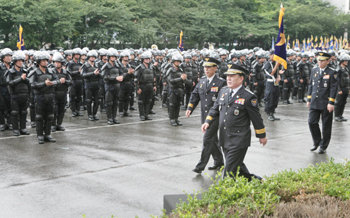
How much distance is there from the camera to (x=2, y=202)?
6.55 meters

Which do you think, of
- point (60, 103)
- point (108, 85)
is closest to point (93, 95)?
point (108, 85)

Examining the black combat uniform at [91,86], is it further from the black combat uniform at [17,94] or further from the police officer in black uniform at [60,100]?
the black combat uniform at [17,94]

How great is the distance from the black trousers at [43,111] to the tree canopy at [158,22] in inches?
677

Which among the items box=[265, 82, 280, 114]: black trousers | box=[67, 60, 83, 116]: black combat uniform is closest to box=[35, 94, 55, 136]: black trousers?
box=[67, 60, 83, 116]: black combat uniform

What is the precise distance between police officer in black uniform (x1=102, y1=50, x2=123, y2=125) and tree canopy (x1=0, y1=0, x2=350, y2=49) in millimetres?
14392

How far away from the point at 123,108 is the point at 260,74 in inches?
196

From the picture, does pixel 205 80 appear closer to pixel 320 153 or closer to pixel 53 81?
pixel 320 153

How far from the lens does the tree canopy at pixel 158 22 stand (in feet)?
93.4

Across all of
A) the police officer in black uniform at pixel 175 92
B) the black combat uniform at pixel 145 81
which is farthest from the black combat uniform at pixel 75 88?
the police officer in black uniform at pixel 175 92

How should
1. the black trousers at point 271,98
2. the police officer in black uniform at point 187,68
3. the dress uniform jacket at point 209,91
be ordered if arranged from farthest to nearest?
1. the police officer in black uniform at point 187,68
2. the black trousers at point 271,98
3. the dress uniform jacket at point 209,91

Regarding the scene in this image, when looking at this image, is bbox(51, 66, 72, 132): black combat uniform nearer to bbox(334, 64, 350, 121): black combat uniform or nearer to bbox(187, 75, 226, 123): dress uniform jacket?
bbox(187, 75, 226, 123): dress uniform jacket

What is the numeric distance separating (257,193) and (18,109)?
8.66 meters

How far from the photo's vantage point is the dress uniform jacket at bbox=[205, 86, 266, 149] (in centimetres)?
637

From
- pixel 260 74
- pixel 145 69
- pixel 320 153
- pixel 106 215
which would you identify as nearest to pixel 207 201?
pixel 106 215
